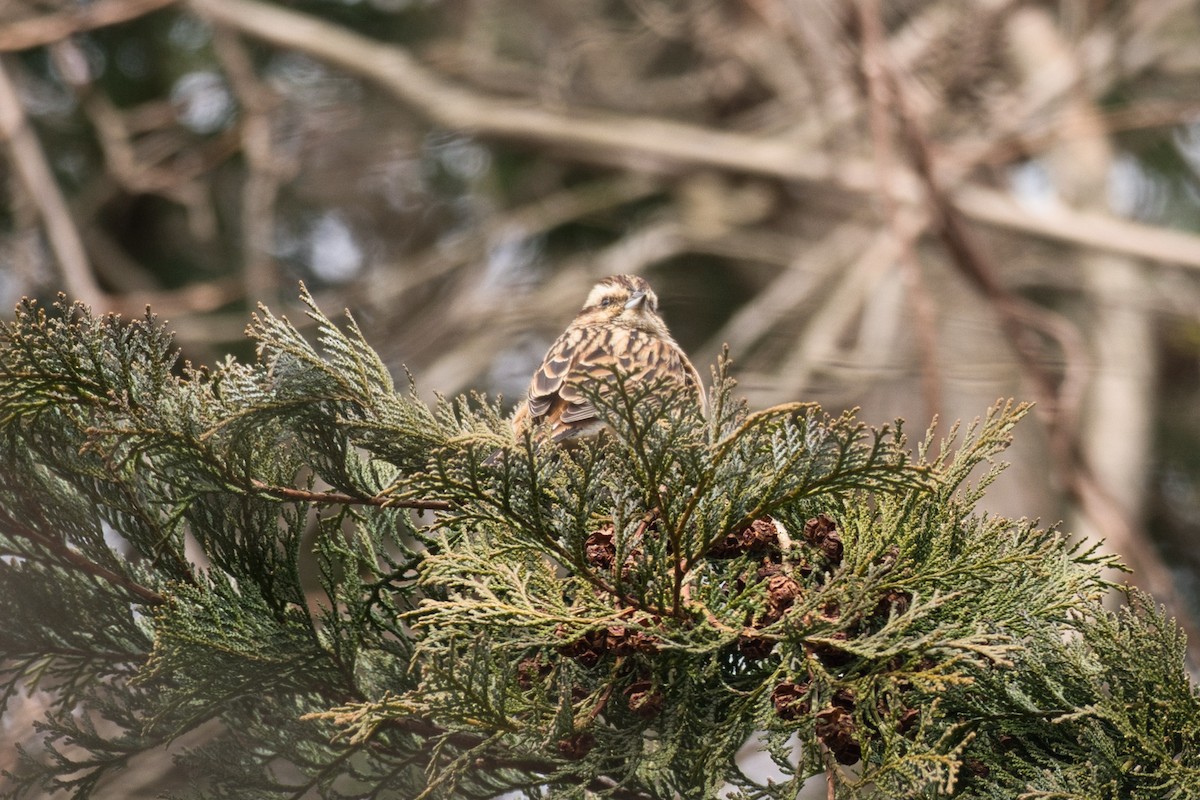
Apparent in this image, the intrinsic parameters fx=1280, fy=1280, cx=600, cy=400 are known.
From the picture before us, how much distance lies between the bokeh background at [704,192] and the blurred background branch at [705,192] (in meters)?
0.03

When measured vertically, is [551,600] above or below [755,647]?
above

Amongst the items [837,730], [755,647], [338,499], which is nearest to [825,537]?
[755,647]

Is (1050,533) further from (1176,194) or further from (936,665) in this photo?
(1176,194)

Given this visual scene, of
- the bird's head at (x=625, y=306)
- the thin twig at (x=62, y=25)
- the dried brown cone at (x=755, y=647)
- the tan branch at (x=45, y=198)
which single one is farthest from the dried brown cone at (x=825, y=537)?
the thin twig at (x=62, y=25)

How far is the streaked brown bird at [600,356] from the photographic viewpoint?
412cm

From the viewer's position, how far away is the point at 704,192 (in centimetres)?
1072

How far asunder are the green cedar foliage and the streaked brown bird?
0.28 m

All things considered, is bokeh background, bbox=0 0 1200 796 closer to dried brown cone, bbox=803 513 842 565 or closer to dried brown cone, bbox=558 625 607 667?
dried brown cone, bbox=803 513 842 565

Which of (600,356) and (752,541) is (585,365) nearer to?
(600,356)

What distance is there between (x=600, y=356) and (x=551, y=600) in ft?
7.98

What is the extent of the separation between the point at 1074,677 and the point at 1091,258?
6.66 metres

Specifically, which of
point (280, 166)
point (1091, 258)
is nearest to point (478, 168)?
point (280, 166)

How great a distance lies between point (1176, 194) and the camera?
36.4 feet

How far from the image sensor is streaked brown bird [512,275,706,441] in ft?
13.5
